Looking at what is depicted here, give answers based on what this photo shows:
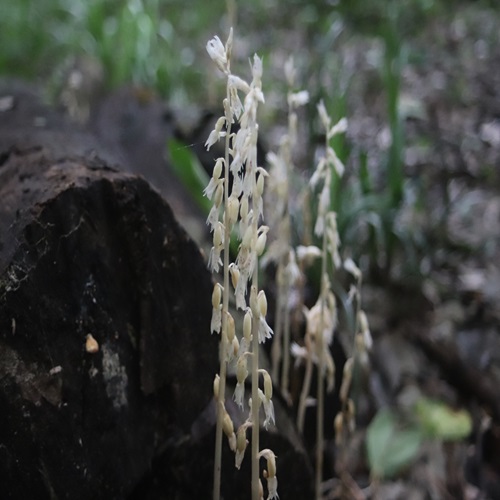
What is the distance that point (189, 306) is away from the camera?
4.59ft

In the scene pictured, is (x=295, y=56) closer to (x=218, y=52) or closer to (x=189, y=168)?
(x=189, y=168)

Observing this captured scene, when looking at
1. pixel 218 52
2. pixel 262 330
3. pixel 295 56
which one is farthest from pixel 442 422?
pixel 295 56

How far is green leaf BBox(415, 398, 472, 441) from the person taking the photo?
67.3 inches

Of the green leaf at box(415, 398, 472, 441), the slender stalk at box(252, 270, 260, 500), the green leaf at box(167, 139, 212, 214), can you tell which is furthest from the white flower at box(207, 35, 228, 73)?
the green leaf at box(415, 398, 472, 441)

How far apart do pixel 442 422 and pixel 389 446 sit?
0.18 m

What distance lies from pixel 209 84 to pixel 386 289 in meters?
2.85

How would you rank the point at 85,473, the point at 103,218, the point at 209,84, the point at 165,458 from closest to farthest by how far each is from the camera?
the point at 85,473
the point at 103,218
the point at 165,458
the point at 209,84

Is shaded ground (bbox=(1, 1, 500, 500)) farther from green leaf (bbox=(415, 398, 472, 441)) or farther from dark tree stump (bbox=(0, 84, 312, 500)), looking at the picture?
dark tree stump (bbox=(0, 84, 312, 500))

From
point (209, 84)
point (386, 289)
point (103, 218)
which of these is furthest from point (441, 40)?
point (103, 218)

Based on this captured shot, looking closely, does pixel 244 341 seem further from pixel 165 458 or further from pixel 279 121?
pixel 279 121

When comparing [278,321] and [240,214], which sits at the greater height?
[240,214]

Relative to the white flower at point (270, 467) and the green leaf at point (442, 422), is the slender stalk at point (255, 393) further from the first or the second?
the green leaf at point (442, 422)

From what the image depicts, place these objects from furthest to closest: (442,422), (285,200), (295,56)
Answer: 1. (295,56)
2. (442,422)
3. (285,200)

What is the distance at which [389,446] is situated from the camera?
1.79m
